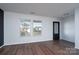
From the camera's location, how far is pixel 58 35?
409 inches

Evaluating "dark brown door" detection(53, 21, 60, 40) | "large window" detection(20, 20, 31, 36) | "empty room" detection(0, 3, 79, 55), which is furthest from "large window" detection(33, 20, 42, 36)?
"dark brown door" detection(53, 21, 60, 40)

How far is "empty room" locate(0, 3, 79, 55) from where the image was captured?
19.7ft

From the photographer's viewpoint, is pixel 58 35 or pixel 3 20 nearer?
pixel 3 20

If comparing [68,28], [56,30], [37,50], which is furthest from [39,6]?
[56,30]

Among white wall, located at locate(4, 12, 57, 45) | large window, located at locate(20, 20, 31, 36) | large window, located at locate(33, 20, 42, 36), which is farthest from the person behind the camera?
large window, located at locate(33, 20, 42, 36)

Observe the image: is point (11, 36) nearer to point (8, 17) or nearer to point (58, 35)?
point (8, 17)

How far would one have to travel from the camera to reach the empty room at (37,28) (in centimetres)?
599

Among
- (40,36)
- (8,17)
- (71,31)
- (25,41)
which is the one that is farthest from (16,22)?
(71,31)

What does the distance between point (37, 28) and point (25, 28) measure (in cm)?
120

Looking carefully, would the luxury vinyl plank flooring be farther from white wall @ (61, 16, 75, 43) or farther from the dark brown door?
the dark brown door

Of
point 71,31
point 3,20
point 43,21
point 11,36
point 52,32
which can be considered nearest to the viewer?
point 3,20

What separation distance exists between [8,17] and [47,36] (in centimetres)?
416

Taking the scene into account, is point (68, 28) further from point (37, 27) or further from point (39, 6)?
point (39, 6)

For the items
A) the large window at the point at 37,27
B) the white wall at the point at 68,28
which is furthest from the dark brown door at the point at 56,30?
the large window at the point at 37,27
